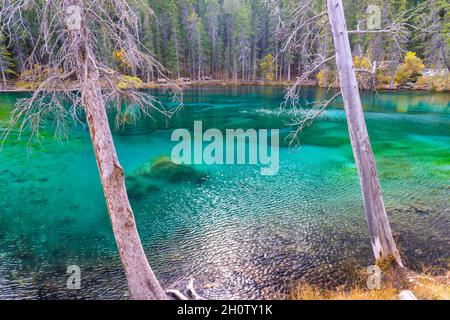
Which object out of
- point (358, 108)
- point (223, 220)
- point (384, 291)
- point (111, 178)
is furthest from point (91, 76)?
point (223, 220)

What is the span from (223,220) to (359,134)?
613 cm

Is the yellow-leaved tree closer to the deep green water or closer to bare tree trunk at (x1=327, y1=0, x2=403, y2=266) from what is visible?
the deep green water

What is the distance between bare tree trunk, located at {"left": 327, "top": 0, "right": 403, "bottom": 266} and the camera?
7.19m

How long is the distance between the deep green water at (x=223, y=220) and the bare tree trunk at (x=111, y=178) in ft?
6.43

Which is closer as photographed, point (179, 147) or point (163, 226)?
point (163, 226)

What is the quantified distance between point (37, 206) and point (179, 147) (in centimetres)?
1090

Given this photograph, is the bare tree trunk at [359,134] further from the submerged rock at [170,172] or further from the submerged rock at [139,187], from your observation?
→ the submerged rock at [139,187]

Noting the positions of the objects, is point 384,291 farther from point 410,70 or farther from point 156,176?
point 410,70

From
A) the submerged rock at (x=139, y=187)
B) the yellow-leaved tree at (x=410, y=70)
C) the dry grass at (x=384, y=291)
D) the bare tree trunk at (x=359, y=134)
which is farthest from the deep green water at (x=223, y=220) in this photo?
the yellow-leaved tree at (x=410, y=70)

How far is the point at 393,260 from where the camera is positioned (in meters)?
7.57

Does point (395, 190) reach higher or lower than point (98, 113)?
lower

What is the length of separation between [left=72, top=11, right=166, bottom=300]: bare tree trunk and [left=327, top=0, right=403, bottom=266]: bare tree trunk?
5.20m
